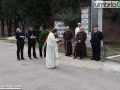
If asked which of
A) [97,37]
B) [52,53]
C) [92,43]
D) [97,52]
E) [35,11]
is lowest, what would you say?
[97,52]

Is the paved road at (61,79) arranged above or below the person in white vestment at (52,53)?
below

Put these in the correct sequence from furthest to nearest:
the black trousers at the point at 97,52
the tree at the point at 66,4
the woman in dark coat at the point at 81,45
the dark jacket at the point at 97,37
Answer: the tree at the point at 66,4, the woman in dark coat at the point at 81,45, the black trousers at the point at 97,52, the dark jacket at the point at 97,37

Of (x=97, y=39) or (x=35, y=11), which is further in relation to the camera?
(x=35, y=11)

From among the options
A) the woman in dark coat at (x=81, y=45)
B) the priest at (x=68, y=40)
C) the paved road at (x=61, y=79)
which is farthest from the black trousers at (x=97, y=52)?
the paved road at (x=61, y=79)

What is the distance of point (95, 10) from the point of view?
13203 millimetres

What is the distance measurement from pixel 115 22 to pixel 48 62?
14.1 m

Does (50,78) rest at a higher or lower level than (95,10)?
lower

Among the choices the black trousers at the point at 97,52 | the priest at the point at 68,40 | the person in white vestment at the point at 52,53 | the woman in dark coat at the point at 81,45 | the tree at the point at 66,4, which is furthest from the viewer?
the tree at the point at 66,4

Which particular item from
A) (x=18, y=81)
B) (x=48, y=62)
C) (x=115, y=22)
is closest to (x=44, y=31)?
(x=48, y=62)

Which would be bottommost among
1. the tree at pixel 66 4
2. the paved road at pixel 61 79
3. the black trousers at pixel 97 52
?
the paved road at pixel 61 79

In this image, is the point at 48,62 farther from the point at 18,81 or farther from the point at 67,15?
the point at 67,15

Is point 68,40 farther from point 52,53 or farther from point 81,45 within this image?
point 52,53

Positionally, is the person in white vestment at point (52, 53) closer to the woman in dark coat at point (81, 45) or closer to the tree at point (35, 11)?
the woman in dark coat at point (81, 45)

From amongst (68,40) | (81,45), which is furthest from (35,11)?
(81,45)
